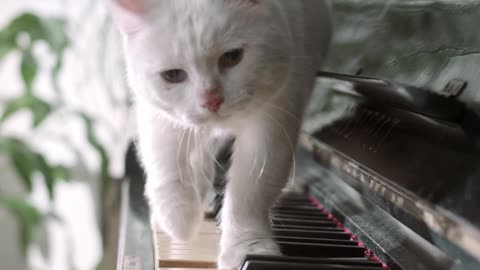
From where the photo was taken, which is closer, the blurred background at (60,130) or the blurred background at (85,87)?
the blurred background at (85,87)

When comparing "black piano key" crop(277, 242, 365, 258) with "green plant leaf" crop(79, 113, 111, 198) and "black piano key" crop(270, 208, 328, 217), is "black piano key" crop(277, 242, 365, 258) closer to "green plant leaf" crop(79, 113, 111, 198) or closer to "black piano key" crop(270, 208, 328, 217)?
"black piano key" crop(270, 208, 328, 217)

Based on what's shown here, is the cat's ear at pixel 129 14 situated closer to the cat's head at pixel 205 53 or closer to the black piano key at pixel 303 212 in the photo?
the cat's head at pixel 205 53

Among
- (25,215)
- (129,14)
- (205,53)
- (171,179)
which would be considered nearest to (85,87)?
(25,215)

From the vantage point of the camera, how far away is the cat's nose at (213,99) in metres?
0.89

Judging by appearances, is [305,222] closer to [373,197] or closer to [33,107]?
[373,197]

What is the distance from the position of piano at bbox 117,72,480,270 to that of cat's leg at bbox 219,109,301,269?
0.05m

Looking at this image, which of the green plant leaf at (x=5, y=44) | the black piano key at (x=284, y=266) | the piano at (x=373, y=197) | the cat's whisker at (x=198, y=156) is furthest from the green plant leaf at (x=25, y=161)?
the black piano key at (x=284, y=266)

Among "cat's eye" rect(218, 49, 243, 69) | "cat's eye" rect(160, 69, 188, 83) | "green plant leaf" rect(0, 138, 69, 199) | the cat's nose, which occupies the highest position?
"cat's eye" rect(218, 49, 243, 69)

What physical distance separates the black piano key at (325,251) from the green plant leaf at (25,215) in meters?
1.27

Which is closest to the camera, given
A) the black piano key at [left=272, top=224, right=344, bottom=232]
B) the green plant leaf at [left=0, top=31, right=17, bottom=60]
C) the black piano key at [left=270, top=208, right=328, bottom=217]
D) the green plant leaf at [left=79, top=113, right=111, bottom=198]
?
the black piano key at [left=272, top=224, right=344, bottom=232]

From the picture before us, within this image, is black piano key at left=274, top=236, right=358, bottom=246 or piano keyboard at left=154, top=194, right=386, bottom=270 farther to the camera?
black piano key at left=274, top=236, right=358, bottom=246

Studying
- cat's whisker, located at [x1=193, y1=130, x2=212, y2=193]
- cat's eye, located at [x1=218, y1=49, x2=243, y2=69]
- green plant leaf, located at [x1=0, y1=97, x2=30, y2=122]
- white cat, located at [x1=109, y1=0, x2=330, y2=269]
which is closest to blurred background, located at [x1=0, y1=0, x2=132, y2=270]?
green plant leaf, located at [x1=0, y1=97, x2=30, y2=122]

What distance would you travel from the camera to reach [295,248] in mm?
925

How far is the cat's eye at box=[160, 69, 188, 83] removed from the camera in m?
0.91
